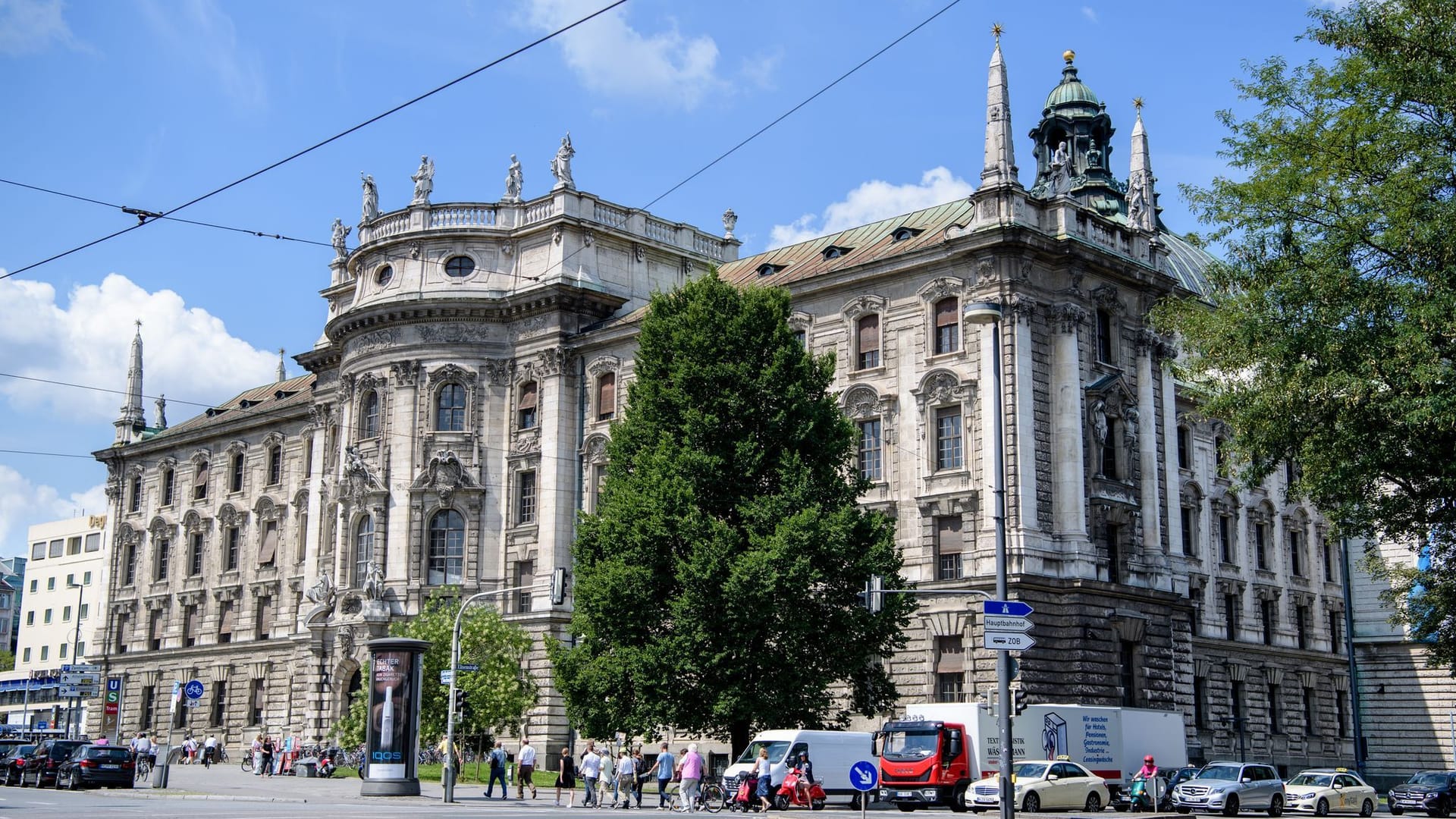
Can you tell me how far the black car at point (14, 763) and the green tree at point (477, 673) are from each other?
10.0 m

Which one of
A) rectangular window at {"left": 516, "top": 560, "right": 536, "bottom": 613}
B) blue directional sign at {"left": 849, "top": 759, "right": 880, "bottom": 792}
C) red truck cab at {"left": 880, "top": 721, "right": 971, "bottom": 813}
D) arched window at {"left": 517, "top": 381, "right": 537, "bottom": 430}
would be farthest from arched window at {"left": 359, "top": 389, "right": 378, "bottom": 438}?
blue directional sign at {"left": 849, "top": 759, "right": 880, "bottom": 792}

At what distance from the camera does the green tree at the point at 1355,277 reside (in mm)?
26578

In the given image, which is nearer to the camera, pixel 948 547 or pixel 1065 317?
pixel 948 547

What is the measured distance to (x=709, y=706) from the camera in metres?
39.1

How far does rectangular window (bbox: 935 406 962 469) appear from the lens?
47.1 meters

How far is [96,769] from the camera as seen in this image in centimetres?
4047

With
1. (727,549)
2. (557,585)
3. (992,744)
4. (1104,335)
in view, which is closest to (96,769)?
(557,585)

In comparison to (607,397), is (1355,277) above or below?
below

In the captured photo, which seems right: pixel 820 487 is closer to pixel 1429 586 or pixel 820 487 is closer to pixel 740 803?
pixel 740 803

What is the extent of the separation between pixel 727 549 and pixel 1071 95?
52.4 meters

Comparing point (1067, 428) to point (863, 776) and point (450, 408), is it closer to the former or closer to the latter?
point (863, 776)

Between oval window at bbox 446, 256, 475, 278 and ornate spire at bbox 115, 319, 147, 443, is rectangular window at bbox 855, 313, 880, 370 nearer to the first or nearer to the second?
oval window at bbox 446, 256, 475, 278

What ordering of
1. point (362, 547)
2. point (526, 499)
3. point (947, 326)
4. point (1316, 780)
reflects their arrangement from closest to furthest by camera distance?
point (1316, 780) < point (947, 326) < point (526, 499) < point (362, 547)

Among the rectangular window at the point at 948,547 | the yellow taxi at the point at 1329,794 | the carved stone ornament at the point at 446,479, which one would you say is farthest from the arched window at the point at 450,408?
the yellow taxi at the point at 1329,794
